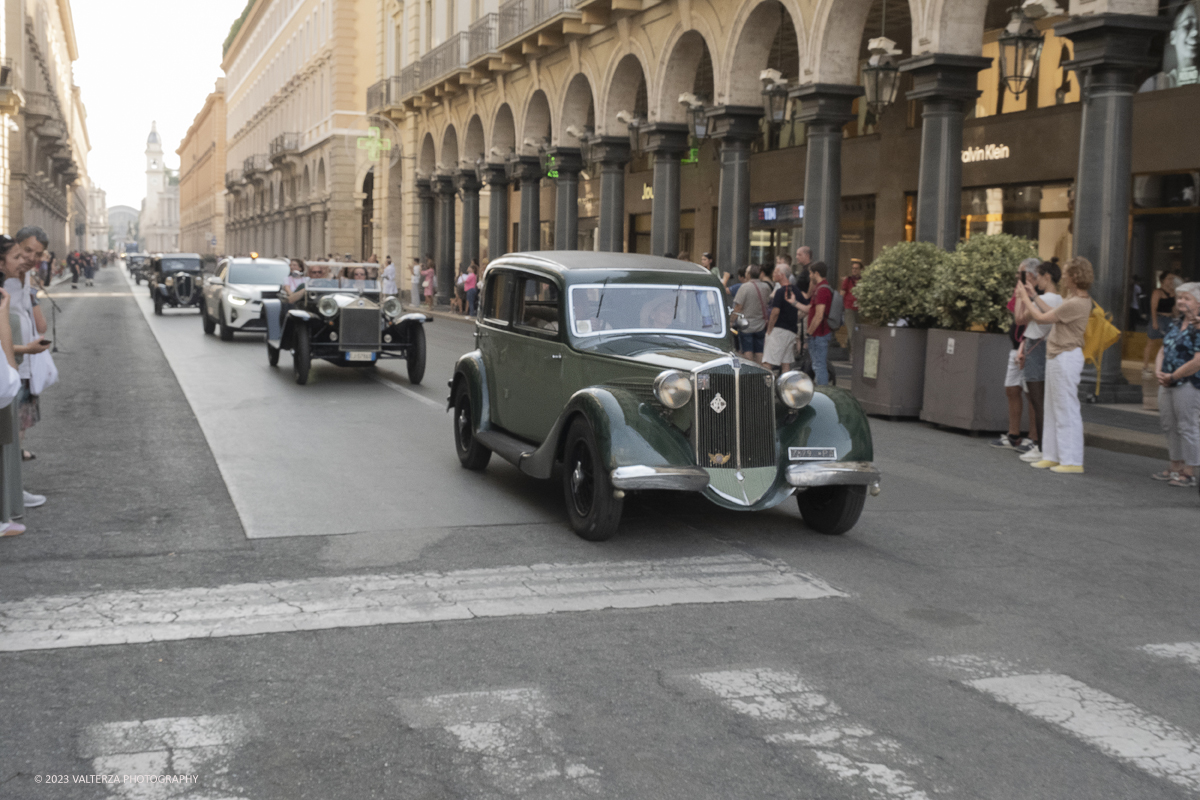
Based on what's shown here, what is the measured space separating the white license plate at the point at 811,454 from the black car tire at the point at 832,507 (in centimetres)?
27

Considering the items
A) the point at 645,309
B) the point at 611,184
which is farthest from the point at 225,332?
the point at 645,309

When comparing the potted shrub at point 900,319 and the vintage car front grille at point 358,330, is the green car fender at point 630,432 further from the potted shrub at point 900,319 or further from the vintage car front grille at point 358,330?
the vintage car front grille at point 358,330

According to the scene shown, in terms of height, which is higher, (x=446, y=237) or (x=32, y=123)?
(x=32, y=123)

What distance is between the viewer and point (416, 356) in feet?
53.7

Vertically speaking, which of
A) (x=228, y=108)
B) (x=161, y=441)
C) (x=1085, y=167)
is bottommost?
(x=161, y=441)

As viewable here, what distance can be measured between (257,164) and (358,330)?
226ft

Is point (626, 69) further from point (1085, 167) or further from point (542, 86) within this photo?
point (1085, 167)

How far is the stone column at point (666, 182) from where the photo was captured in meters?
25.0

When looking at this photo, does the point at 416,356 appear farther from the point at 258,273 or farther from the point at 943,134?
the point at 258,273

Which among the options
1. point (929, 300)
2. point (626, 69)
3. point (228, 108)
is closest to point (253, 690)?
point (929, 300)

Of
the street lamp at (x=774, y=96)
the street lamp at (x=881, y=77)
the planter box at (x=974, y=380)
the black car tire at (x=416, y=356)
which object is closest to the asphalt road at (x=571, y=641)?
the planter box at (x=974, y=380)

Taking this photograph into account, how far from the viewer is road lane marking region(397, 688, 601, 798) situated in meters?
3.76

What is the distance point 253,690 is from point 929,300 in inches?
397

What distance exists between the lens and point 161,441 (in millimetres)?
10805
